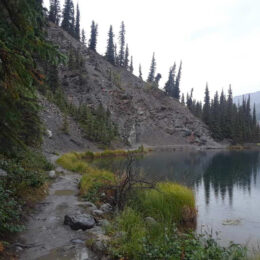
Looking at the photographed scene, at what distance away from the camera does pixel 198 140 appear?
63.8 meters

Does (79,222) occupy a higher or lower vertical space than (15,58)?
lower

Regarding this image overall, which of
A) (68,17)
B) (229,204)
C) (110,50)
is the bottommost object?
(229,204)

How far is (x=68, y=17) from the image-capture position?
78.9m

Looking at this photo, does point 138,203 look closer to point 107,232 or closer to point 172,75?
point 107,232

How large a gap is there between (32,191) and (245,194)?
1386 cm

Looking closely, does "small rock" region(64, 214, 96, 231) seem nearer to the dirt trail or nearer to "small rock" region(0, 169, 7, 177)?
the dirt trail

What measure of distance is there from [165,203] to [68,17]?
83683mm

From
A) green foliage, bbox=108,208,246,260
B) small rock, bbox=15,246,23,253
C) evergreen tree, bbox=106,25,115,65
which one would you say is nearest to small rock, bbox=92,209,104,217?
green foliage, bbox=108,208,246,260

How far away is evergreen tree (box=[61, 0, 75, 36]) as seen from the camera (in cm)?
7762

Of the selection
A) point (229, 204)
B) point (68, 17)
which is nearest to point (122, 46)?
point (68, 17)

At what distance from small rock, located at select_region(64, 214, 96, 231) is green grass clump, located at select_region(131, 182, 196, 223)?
7.23 ft

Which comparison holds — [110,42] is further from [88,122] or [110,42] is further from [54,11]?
[88,122]

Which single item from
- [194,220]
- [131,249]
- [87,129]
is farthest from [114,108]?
[131,249]

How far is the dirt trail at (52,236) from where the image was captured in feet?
15.1
